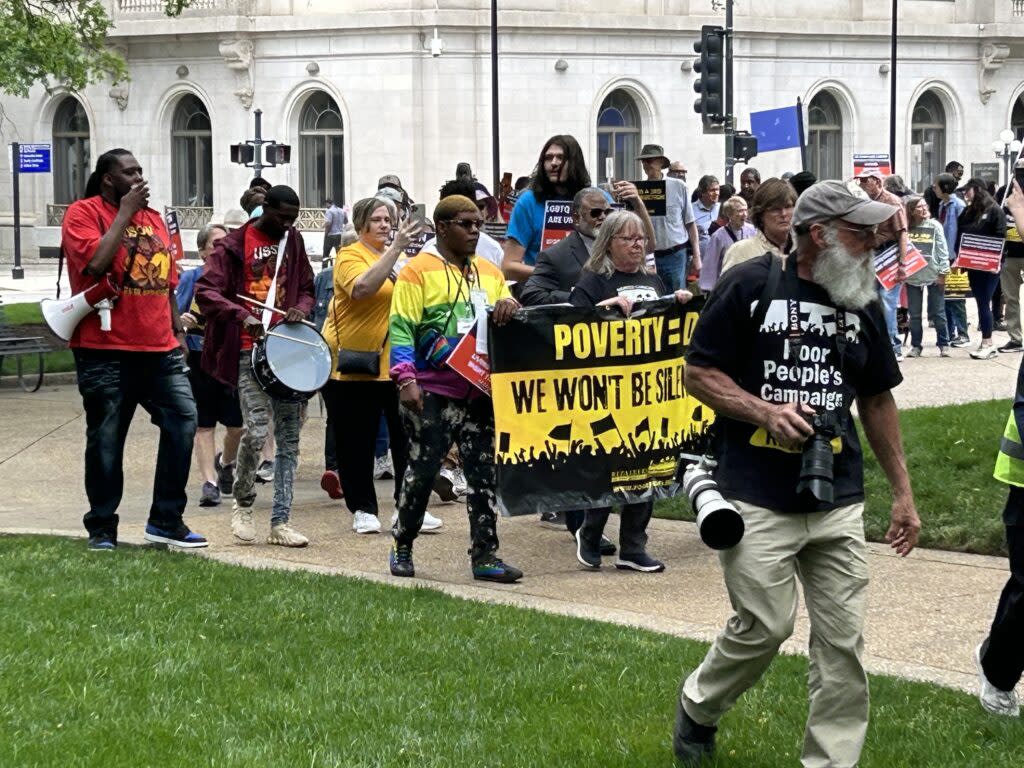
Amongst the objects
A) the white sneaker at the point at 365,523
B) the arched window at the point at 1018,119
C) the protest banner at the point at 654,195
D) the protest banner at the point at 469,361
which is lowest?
the white sneaker at the point at 365,523

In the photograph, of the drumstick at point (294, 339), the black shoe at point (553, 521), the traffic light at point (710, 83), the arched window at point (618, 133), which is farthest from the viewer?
the arched window at point (618, 133)

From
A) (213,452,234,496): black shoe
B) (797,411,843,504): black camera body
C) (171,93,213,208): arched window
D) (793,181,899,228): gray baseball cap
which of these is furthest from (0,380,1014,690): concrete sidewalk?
(171,93,213,208): arched window

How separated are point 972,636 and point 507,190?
42.0ft

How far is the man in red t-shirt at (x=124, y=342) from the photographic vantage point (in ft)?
30.3

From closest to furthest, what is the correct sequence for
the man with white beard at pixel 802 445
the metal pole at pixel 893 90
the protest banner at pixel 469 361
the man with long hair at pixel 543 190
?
the man with white beard at pixel 802 445
the protest banner at pixel 469 361
the man with long hair at pixel 543 190
the metal pole at pixel 893 90

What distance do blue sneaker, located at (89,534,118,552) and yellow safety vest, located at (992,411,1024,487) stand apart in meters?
5.00

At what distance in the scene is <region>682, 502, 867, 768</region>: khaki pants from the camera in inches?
216

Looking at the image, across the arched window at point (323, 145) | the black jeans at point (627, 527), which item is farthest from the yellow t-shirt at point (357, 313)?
the arched window at point (323, 145)

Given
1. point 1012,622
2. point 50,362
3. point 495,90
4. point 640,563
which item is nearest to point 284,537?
point 640,563

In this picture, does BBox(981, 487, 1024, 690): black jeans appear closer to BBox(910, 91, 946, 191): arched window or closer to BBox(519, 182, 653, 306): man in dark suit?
BBox(519, 182, 653, 306): man in dark suit

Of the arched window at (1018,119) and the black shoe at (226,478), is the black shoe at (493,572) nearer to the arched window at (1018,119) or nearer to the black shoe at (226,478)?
the black shoe at (226,478)

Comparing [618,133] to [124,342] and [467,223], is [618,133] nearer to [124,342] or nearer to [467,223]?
[467,223]

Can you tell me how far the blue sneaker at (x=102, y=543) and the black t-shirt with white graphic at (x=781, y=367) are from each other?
480cm

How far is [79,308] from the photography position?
9156mm
